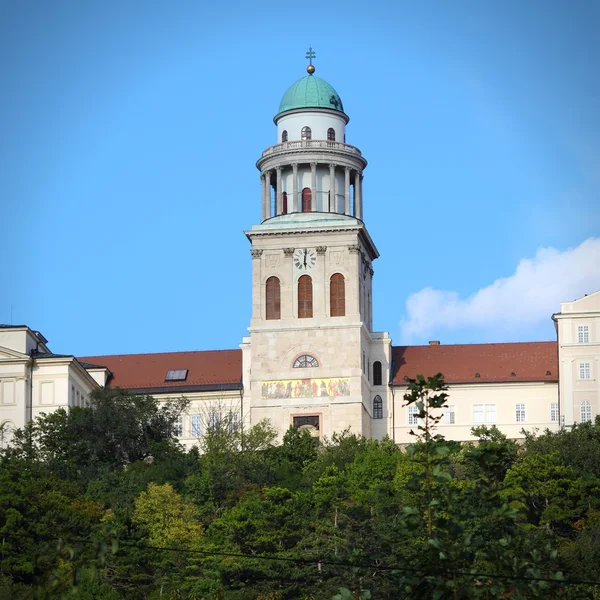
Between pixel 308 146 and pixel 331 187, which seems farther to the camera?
pixel 331 187

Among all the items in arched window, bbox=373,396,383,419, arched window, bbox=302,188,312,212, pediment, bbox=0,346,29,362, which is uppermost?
arched window, bbox=302,188,312,212

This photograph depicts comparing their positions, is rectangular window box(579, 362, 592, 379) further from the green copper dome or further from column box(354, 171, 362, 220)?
the green copper dome

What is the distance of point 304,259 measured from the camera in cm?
10912

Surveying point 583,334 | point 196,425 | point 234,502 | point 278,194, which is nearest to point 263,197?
point 278,194

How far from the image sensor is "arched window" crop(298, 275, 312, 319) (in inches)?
4279

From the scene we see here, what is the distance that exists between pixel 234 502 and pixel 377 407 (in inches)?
948

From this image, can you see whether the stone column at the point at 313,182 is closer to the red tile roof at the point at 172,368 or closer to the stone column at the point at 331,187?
the stone column at the point at 331,187

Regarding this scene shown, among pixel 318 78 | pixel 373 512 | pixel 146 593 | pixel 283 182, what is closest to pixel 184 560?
pixel 146 593

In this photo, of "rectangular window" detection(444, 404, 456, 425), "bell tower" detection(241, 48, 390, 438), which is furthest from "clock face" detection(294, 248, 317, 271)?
"rectangular window" detection(444, 404, 456, 425)

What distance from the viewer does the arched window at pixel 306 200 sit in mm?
110688

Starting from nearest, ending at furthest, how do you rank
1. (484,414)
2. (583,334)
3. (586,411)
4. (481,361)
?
(586,411), (583,334), (484,414), (481,361)

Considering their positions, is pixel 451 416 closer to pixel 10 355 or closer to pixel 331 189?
pixel 331 189

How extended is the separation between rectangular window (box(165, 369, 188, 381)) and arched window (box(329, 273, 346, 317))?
13.1 metres

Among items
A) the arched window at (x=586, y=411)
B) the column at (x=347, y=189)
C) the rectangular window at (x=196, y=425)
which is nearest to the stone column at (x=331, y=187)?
the column at (x=347, y=189)
